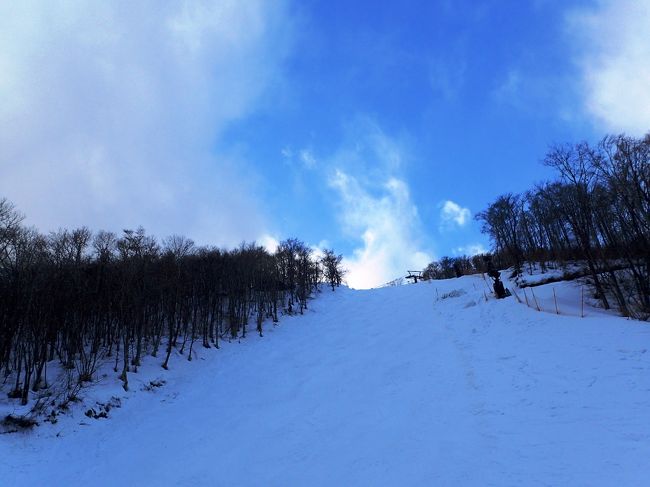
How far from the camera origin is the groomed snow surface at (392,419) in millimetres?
7930

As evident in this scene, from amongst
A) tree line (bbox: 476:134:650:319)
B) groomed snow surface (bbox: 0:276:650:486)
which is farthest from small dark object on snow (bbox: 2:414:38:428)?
tree line (bbox: 476:134:650:319)

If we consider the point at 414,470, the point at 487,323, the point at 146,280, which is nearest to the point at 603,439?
the point at 414,470

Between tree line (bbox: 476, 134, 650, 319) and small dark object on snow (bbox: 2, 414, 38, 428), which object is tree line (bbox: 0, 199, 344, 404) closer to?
small dark object on snow (bbox: 2, 414, 38, 428)

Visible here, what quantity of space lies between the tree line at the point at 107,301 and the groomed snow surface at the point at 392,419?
2.10m

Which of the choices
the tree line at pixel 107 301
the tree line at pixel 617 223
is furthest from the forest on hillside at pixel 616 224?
the tree line at pixel 107 301

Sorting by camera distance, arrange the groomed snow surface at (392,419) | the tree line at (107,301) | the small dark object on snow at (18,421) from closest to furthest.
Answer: the groomed snow surface at (392,419) < the small dark object on snow at (18,421) < the tree line at (107,301)

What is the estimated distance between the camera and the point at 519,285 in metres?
27.3

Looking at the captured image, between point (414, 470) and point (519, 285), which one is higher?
Answer: point (519, 285)

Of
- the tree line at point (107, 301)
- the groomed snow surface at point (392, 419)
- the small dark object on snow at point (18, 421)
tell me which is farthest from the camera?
the tree line at point (107, 301)

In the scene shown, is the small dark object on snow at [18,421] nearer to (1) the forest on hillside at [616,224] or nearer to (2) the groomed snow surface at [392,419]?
(2) the groomed snow surface at [392,419]

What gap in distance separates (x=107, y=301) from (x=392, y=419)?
1590 cm

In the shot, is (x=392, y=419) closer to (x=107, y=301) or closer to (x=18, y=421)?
(x=18, y=421)

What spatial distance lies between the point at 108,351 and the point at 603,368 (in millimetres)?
22115

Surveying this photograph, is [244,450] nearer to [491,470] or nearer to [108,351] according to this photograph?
[491,470]
